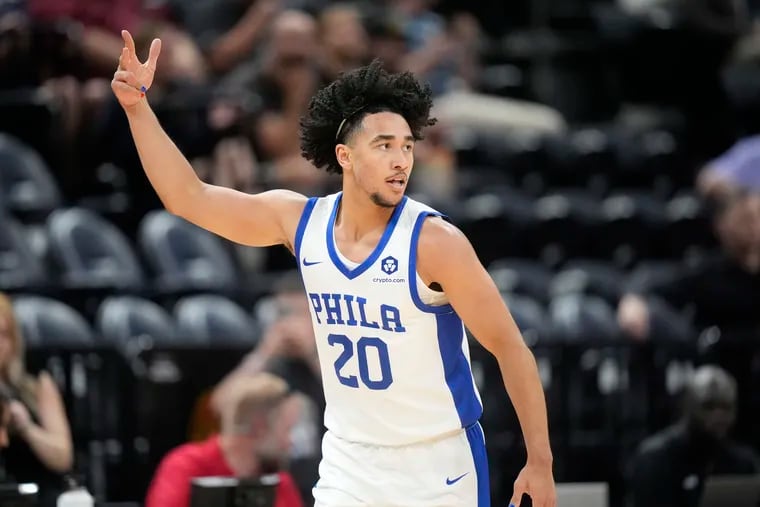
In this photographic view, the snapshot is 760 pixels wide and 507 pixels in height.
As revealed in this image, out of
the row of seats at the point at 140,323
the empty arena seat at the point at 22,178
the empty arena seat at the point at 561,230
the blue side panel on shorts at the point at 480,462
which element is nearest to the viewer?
the blue side panel on shorts at the point at 480,462

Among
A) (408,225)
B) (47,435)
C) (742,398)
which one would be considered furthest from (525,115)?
(408,225)

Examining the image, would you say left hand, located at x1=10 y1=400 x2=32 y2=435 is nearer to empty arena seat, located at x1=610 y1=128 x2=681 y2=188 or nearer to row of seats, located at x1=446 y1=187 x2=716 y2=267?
row of seats, located at x1=446 y1=187 x2=716 y2=267

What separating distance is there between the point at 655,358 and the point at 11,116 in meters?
3.91

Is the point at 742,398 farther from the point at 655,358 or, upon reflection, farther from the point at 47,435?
the point at 47,435

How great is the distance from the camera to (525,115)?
11.2 meters

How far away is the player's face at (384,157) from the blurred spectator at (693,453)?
8.80ft

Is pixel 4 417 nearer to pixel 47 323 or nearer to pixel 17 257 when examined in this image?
pixel 47 323

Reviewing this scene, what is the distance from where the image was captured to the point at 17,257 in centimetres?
756

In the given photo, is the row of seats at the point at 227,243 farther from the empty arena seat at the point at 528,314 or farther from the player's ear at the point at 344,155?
the player's ear at the point at 344,155

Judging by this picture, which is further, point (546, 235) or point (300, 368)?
point (546, 235)

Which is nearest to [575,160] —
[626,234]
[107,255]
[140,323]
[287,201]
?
[626,234]

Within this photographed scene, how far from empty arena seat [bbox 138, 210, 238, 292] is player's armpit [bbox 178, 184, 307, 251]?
3517 mm

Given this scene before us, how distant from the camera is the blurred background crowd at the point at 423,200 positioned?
6309mm

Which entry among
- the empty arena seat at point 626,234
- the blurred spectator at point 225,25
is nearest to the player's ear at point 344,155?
the empty arena seat at point 626,234
